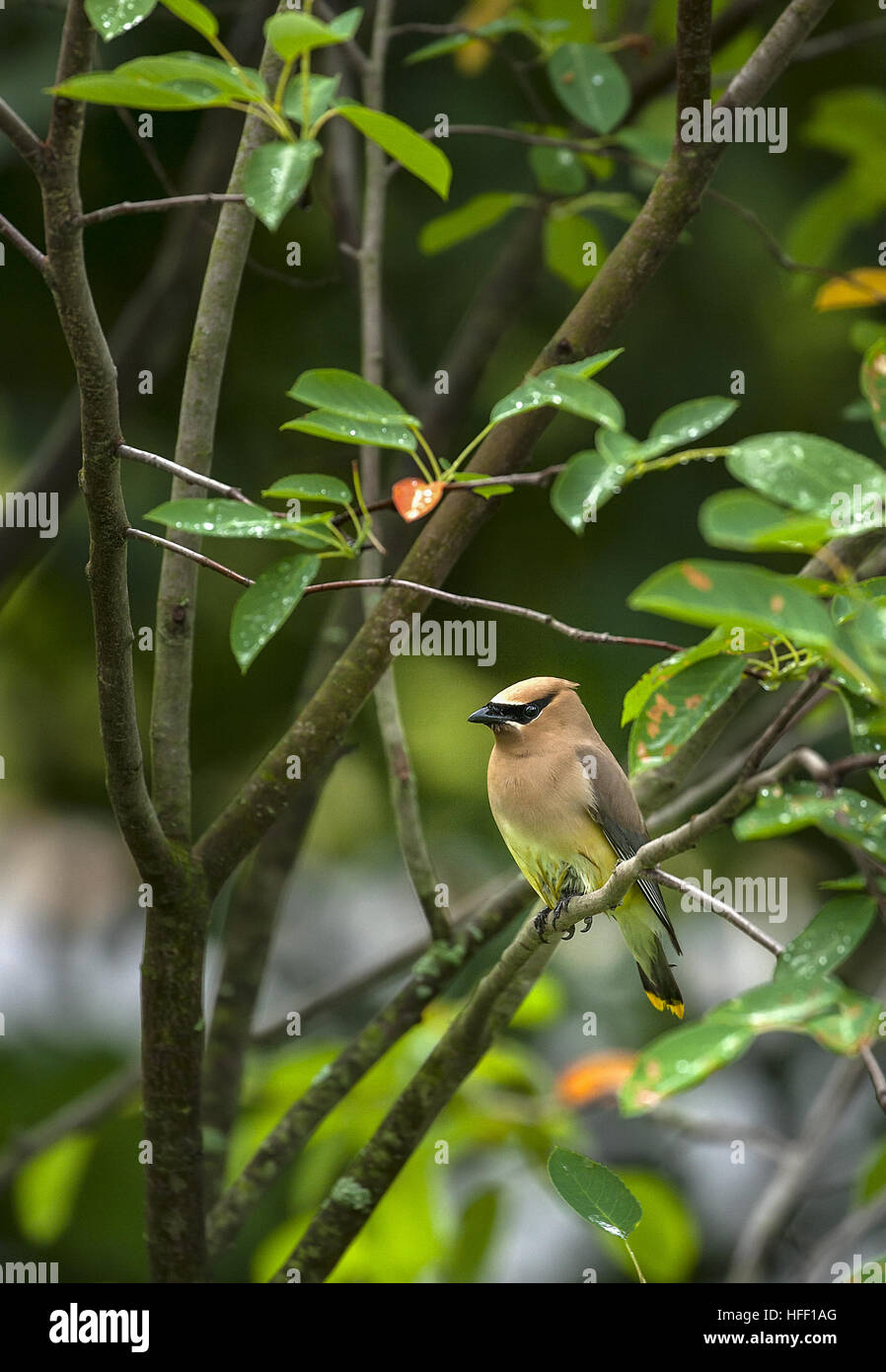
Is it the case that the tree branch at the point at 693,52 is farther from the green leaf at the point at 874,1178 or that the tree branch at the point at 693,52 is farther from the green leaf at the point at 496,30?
the green leaf at the point at 874,1178

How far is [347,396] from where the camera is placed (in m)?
1.95

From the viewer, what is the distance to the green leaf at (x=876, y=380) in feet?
5.37

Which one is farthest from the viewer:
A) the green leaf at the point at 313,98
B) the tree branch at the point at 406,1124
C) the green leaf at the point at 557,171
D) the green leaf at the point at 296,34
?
the green leaf at the point at 557,171

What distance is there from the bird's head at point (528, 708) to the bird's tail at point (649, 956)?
1.81ft

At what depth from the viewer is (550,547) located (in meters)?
4.98

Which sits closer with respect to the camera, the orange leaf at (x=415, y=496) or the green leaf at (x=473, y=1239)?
the orange leaf at (x=415, y=496)

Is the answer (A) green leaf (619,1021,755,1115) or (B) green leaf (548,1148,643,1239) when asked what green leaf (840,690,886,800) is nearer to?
(A) green leaf (619,1021,755,1115)

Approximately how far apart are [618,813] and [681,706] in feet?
5.66

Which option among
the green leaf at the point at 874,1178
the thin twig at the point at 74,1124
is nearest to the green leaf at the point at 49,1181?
the thin twig at the point at 74,1124

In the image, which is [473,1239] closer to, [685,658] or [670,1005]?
[670,1005]

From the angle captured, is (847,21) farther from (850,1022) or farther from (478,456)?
(850,1022)

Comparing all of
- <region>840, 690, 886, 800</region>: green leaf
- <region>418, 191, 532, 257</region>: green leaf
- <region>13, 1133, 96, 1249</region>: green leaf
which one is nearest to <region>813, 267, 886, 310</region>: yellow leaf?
<region>418, 191, 532, 257</region>: green leaf
